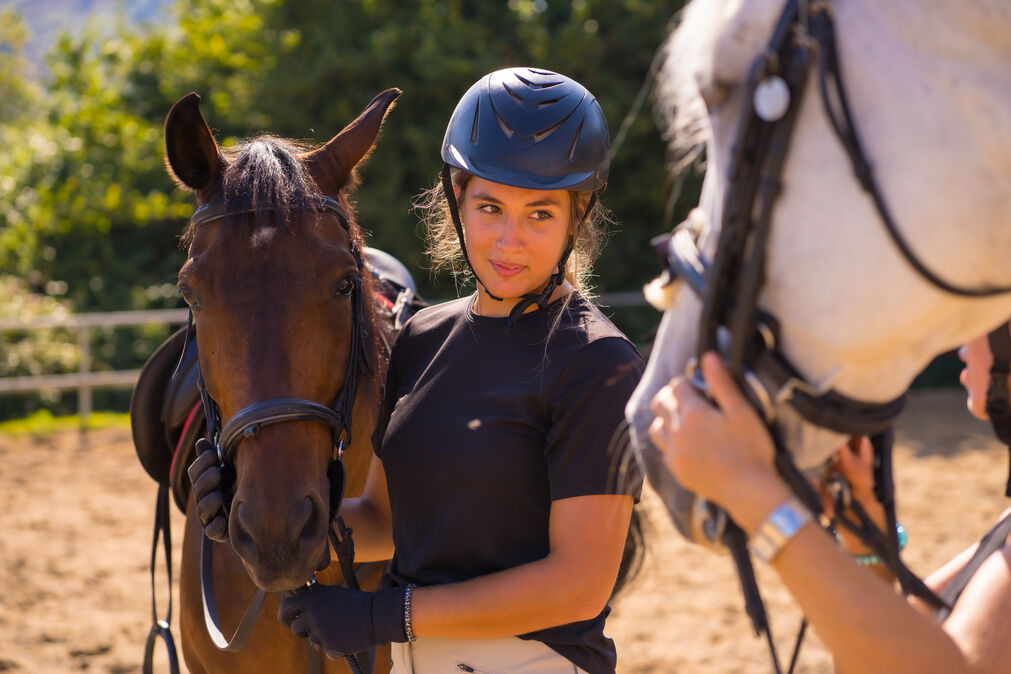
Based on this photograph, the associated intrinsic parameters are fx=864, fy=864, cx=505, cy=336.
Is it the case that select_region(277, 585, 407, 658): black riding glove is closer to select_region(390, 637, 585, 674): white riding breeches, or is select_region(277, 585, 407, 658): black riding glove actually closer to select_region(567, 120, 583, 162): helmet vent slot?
select_region(390, 637, 585, 674): white riding breeches

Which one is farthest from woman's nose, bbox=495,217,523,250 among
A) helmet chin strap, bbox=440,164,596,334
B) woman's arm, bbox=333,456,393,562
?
woman's arm, bbox=333,456,393,562

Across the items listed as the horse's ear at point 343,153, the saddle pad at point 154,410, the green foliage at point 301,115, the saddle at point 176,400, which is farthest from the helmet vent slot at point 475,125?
the green foliage at point 301,115

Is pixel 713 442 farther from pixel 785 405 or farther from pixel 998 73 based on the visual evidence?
pixel 998 73

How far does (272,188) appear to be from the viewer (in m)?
1.89

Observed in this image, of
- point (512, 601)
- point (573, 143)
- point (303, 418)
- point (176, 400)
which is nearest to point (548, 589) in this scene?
point (512, 601)

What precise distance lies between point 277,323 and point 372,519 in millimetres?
577

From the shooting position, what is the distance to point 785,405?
1041 millimetres

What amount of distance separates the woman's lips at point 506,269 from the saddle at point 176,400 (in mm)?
752

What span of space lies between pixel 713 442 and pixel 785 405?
4.0 inches

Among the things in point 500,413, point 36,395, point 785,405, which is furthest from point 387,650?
point 36,395

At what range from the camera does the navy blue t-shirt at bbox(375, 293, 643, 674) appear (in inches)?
64.3

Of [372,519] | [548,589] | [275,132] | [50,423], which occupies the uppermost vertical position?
[275,132]

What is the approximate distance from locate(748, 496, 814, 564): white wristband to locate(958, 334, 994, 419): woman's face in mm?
512

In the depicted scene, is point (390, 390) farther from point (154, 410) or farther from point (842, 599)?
point (154, 410)
